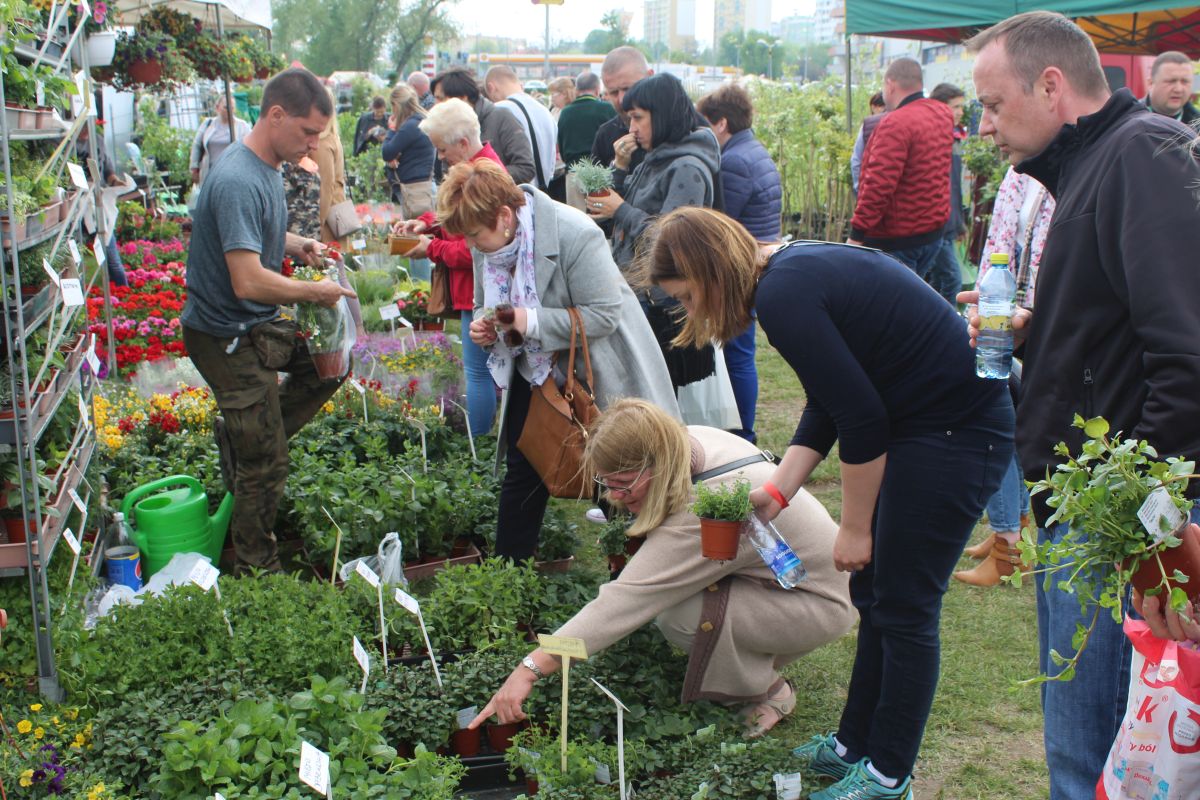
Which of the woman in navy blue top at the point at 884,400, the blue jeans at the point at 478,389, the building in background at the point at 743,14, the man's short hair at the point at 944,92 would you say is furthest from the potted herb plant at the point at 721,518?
the building in background at the point at 743,14

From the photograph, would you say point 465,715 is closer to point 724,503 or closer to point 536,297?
point 724,503

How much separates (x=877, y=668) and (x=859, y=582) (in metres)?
0.24

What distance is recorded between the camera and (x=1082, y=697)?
6.81 ft

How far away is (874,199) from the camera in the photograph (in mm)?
6133

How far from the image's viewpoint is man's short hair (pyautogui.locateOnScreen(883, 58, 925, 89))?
6.25 m

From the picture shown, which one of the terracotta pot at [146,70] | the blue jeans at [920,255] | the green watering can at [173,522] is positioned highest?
the terracotta pot at [146,70]

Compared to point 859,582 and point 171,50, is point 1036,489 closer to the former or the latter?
point 859,582

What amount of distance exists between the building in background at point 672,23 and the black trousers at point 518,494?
9869 cm

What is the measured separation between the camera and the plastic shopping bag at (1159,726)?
1708 mm

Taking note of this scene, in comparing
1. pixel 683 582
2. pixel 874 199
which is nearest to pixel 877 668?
pixel 683 582

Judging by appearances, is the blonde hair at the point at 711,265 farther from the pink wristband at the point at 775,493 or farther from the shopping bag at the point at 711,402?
the shopping bag at the point at 711,402

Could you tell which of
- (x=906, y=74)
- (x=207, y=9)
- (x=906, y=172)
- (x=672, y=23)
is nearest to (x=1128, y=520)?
(x=906, y=172)

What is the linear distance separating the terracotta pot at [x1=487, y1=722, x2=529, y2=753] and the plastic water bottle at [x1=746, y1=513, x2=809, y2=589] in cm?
87

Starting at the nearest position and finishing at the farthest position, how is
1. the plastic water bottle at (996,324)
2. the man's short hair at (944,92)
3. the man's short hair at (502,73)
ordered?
the plastic water bottle at (996,324), the man's short hair at (502,73), the man's short hair at (944,92)
